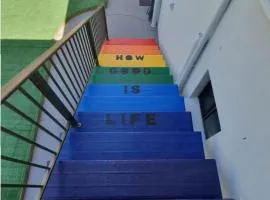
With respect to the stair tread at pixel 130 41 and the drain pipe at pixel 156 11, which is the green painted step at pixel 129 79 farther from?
the drain pipe at pixel 156 11

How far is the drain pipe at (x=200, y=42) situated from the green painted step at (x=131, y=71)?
2.39 ft

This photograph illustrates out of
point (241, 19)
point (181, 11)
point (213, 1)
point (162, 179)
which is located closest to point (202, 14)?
point (213, 1)

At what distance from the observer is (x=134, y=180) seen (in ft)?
5.06

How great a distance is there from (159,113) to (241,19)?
1086mm

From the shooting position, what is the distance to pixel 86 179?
5.02 ft

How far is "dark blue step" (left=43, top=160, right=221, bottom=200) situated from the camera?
1478mm

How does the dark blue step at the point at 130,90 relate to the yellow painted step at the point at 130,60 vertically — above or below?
below

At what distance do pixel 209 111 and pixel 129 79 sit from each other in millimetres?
1143

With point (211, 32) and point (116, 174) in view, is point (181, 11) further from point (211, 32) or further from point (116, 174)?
point (116, 174)

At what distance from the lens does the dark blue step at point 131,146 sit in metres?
1.83

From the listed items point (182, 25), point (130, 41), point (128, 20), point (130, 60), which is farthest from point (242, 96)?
point (128, 20)

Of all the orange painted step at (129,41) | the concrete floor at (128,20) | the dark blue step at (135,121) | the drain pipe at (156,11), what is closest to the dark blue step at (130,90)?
the dark blue step at (135,121)

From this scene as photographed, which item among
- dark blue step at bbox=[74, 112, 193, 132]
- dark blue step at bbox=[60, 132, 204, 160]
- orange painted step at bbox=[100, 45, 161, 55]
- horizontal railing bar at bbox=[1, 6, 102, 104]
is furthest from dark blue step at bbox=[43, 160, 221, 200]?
orange painted step at bbox=[100, 45, 161, 55]

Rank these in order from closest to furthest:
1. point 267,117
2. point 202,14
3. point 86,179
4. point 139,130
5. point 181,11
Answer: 1. point 267,117
2. point 86,179
3. point 202,14
4. point 139,130
5. point 181,11
